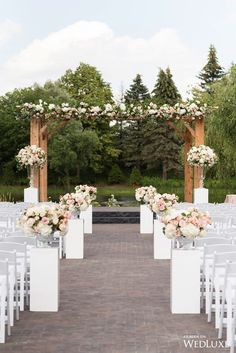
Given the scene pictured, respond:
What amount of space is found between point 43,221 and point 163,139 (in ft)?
145

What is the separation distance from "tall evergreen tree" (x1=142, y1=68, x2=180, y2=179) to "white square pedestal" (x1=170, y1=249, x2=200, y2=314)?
4288 cm

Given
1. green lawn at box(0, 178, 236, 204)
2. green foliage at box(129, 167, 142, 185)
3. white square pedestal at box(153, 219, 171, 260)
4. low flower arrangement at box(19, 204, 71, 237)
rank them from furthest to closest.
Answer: green foliage at box(129, 167, 142, 185), green lawn at box(0, 178, 236, 204), white square pedestal at box(153, 219, 171, 260), low flower arrangement at box(19, 204, 71, 237)

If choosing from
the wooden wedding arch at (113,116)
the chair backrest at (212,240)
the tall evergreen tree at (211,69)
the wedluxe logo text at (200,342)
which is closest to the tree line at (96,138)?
the tall evergreen tree at (211,69)

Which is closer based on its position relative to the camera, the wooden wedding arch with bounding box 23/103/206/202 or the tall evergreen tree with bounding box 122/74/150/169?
the wooden wedding arch with bounding box 23/103/206/202

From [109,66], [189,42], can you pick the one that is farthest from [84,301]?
[109,66]

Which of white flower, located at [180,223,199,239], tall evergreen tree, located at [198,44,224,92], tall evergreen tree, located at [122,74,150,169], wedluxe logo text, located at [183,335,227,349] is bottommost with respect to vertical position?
wedluxe logo text, located at [183,335,227,349]

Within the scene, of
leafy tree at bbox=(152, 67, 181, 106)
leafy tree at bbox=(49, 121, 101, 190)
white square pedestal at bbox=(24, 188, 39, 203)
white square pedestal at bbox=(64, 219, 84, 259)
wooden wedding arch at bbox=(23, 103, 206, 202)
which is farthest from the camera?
leafy tree at bbox=(152, 67, 181, 106)

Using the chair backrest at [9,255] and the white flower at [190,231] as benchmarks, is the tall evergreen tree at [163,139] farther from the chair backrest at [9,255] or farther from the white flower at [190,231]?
the chair backrest at [9,255]

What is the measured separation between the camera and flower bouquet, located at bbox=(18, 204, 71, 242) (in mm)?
8281

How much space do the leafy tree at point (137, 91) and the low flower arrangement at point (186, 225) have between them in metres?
52.1

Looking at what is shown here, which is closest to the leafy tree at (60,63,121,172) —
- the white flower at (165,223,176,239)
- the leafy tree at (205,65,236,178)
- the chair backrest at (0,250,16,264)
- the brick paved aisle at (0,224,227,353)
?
the leafy tree at (205,65,236,178)

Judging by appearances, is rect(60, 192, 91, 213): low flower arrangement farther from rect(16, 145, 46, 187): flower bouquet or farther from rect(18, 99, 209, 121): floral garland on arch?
rect(18, 99, 209, 121): floral garland on arch

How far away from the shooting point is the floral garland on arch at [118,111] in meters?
22.0

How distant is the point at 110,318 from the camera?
7.93 meters
